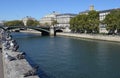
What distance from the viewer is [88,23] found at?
255 ft

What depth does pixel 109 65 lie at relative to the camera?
28.0 meters

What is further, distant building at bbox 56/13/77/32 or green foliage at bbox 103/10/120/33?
distant building at bbox 56/13/77/32

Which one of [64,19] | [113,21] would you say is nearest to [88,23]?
[113,21]

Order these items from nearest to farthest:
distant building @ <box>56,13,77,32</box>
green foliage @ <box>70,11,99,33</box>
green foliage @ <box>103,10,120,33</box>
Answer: green foliage @ <box>103,10,120,33</box> → green foliage @ <box>70,11,99,33</box> → distant building @ <box>56,13,77,32</box>

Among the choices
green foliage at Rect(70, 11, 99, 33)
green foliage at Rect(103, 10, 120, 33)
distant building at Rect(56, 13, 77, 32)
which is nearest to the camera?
green foliage at Rect(103, 10, 120, 33)

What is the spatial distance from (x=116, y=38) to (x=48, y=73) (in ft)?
114

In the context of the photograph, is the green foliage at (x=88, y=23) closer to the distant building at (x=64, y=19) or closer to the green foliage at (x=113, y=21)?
the green foliage at (x=113, y=21)

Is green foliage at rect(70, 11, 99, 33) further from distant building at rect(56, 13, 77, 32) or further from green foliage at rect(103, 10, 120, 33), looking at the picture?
distant building at rect(56, 13, 77, 32)

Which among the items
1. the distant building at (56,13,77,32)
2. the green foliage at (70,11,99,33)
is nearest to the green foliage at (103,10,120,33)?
the green foliage at (70,11,99,33)

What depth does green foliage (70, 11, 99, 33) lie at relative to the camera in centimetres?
7506

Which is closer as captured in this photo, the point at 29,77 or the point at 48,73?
the point at 29,77

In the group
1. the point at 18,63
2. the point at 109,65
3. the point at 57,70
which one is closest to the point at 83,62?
the point at 109,65

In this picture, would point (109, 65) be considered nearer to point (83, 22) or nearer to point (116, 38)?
point (116, 38)

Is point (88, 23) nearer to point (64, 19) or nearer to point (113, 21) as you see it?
point (113, 21)
